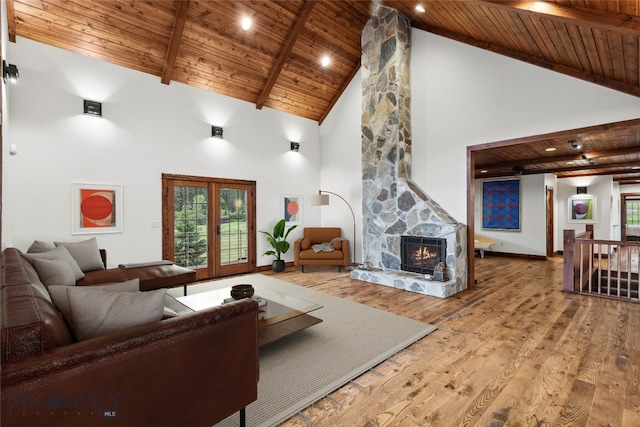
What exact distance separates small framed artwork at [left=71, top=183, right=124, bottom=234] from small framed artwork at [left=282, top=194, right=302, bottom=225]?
3246 millimetres

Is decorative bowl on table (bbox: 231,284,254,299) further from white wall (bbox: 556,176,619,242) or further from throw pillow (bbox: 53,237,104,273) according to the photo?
white wall (bbox: 556,176,619,242)

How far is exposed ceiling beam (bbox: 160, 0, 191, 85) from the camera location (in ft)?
14.6

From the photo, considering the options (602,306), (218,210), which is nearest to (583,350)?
(602,306)

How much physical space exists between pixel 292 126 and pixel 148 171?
337 centimetres

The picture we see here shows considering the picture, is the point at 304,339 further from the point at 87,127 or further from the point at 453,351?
the point at 87,127

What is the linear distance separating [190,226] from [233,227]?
0.87 m

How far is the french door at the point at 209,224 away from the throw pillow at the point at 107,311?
13.9 ft

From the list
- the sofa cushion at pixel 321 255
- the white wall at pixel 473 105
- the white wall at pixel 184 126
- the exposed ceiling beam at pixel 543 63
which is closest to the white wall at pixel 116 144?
the white wall at pixel 184 126

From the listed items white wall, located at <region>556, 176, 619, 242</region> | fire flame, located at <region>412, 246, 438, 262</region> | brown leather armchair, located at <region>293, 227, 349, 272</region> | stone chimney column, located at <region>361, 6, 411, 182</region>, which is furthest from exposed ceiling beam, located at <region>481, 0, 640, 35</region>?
white wall, located at <region>556, 176, 619, 242</region>

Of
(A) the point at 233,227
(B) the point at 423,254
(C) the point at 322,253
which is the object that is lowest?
(C) the point at 322,253

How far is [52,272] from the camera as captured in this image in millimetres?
2955

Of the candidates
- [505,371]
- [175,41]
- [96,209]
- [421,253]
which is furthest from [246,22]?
[505,371]

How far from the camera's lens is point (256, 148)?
6602 mm

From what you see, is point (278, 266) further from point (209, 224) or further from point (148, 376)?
point (148, 376)
